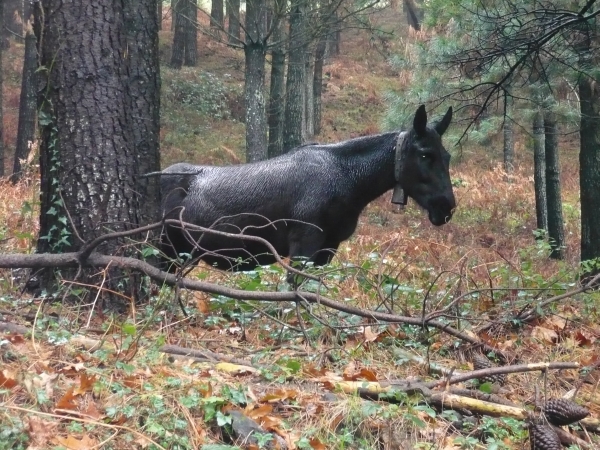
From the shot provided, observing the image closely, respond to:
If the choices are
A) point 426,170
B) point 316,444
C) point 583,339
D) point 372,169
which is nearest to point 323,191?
point 372,169

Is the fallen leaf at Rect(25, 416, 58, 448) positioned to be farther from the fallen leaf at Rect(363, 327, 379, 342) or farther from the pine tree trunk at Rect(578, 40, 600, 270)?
the pine tree trunk at Rect(578, 40, 600, 270)

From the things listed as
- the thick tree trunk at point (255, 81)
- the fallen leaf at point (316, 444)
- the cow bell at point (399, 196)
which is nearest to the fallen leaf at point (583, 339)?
the cow bell at point (399, 196)

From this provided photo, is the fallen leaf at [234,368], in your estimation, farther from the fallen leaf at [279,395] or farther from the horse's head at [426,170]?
the horse's head at [426,170]

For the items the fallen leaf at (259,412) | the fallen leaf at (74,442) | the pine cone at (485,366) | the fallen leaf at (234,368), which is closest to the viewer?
the fallen leaf at (74,442)

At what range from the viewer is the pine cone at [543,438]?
386 cm

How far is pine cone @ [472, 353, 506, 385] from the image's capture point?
188 inches

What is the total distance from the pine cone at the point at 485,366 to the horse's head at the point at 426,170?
2963 millimetres

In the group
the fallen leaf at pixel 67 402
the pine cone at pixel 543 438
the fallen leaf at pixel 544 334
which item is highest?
the fallen leaf at pixel 67 402

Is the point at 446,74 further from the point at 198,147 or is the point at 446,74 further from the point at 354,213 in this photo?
the point at 198,147

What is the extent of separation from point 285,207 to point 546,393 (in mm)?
3984

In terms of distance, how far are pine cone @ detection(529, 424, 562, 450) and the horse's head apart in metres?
4.10

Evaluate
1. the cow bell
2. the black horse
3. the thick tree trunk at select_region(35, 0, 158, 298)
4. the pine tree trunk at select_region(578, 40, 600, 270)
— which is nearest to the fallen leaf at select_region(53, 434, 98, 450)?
the thick tree trunk at select_region(35, 0, 158, 298)

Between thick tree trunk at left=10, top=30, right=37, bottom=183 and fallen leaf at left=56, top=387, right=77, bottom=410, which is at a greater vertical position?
thick tree trunk at left=10, top=30, right=37, bottom=183

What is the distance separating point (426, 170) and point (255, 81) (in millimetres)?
8293
